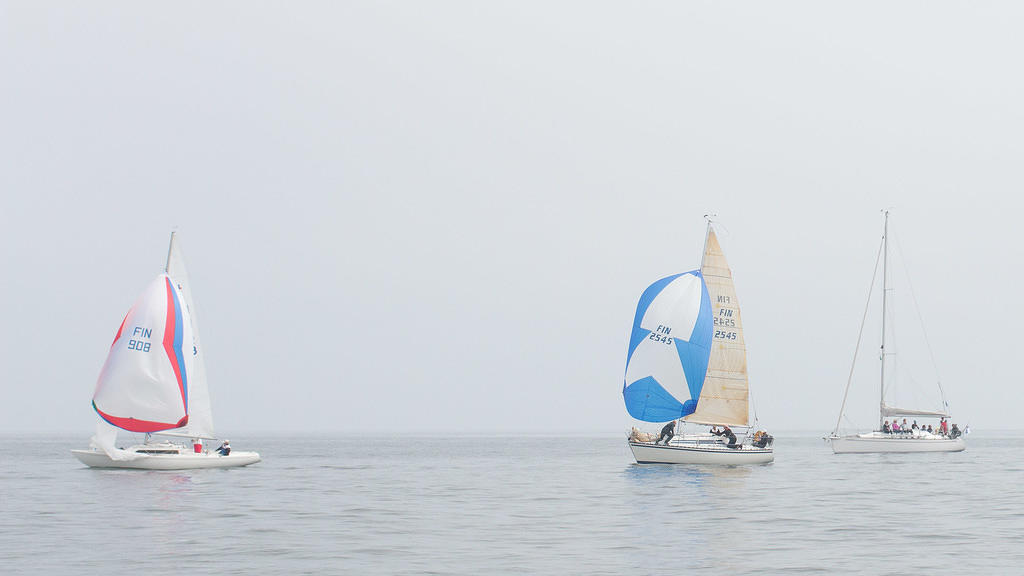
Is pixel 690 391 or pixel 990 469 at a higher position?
pixel 690 391

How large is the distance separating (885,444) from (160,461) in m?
53.5

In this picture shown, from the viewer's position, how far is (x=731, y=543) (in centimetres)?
3156

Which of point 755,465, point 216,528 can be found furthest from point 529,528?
point 755,465

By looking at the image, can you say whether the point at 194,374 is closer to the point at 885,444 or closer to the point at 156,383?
the point at 156,383

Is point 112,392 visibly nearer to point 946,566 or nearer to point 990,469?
point 946,566

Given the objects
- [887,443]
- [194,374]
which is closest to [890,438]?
[887,443]

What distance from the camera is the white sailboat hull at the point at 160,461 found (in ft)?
197

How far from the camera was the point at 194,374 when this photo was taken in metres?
62.9

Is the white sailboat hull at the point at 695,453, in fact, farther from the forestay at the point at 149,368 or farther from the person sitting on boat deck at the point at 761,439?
the forestay at the point at 149,368

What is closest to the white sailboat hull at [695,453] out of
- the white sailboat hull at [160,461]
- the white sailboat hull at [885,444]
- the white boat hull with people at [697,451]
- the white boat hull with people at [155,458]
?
the white boat hull with people at [697,451]

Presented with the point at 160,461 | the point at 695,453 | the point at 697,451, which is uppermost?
the point at 697,451

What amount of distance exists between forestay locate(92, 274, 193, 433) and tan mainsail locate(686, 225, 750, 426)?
1174 inches

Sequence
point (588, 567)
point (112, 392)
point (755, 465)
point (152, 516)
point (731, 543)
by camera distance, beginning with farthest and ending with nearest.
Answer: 1. point (755, 465)
2. point (112, 392)
3. point (152, 516)
4. point (731, 543)
5. point (588, 567)

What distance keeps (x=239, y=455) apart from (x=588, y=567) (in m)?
44.0
